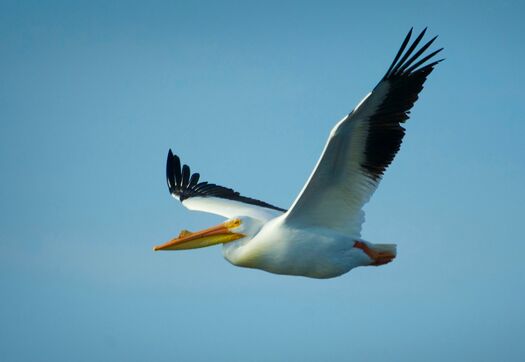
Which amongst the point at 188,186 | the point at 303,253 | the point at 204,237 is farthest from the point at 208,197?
the point at 303,253

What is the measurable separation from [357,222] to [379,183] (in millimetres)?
673

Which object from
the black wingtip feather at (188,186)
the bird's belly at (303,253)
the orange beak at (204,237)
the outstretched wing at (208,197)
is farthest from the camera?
the black wingtip feather at (188,186)

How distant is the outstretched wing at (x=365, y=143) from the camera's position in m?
10.4

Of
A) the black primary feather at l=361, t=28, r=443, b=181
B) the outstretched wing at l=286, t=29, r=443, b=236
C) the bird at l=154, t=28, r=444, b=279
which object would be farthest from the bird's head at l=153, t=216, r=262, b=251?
the black primary feather at l=361, t=28, r=443, b=181

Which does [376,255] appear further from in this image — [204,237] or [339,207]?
[204,237]

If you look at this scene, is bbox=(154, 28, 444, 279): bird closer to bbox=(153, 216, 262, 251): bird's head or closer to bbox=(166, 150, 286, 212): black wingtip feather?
bbox=(153, 216, 262, 251): bird's head

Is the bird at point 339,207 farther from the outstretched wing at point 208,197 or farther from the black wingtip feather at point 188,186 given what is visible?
the black wingtip feather at point 188,186

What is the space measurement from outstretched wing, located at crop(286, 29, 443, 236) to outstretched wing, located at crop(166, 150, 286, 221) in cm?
158

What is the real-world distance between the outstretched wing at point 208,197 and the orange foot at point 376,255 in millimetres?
1562

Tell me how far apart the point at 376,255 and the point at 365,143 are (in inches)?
70.5

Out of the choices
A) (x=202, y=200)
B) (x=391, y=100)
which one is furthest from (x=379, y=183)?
(x=202, y=200)

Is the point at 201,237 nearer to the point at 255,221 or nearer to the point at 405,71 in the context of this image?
the point at 255,221

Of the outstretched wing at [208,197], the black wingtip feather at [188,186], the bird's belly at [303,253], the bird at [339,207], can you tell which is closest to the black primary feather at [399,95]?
the bird at [339,207]

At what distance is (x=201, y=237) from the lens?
12211mm
